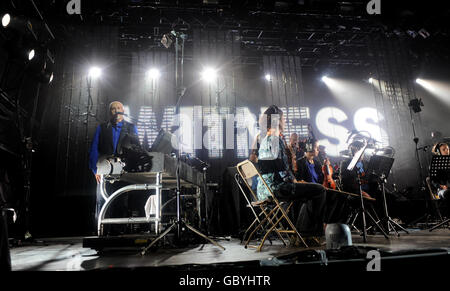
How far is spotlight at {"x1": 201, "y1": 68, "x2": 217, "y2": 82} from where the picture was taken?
7.49 m

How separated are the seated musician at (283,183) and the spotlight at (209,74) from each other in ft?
14.9

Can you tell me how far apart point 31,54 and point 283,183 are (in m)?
4.62

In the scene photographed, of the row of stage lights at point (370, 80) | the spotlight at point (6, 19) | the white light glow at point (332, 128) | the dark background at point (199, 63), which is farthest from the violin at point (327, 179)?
the spotlight at point (6, 19)

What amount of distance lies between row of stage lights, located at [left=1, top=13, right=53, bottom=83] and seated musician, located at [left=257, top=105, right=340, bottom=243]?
406cm

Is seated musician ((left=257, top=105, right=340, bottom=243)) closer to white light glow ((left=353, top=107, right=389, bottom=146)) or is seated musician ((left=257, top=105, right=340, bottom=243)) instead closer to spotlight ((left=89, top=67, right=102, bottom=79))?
spotlight ((left=89, top=67, right=102, bottom=79))

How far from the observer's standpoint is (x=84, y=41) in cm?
696

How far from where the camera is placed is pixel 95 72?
7207mm

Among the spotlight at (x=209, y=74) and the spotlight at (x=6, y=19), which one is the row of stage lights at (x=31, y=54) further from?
the spotlight at (x=209, y=74)

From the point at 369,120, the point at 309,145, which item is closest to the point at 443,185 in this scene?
the point at 309,145

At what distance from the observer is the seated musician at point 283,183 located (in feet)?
9.21

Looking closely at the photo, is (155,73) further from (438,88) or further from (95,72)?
(438,88)

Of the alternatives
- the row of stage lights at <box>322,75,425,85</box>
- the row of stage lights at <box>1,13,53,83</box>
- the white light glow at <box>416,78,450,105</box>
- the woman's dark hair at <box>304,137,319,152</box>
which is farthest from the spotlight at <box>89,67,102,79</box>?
the white light glow at <box>416,78,450,105</box>

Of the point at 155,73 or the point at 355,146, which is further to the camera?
the point at 155,73

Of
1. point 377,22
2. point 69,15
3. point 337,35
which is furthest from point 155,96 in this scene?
point 377,22
